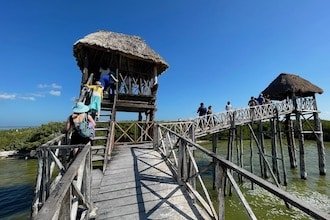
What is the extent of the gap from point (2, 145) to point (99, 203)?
31432 mm

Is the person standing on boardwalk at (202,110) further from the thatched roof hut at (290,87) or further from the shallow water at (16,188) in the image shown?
the shallow water at (16,188)

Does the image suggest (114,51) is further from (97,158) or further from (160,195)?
(160,195)

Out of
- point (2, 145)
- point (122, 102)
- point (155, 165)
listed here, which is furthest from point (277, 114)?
point (2, 145)

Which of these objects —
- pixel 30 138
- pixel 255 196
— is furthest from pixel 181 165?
pixel 30 138

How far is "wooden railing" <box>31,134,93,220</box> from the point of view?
172 cm

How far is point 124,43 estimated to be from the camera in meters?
12.9

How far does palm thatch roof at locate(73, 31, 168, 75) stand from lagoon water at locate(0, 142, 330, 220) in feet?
27.8

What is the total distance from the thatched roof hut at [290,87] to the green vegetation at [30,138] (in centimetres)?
2327

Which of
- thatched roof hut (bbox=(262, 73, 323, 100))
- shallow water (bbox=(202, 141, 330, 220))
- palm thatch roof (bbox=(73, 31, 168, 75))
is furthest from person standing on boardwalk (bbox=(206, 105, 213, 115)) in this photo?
thatched roof hut (bbox=(262, 73, 323, 100))

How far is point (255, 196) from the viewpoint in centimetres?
1172

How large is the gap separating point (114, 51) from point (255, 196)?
35.5 ft

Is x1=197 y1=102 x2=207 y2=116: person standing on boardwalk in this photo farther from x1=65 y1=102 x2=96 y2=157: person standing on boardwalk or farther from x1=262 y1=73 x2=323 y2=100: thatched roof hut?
x1=65 y1=102 x2=96 y2=157: person standing on boardwalk

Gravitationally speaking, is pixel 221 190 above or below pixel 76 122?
below

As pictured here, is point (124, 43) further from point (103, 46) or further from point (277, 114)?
point (277, 114)
